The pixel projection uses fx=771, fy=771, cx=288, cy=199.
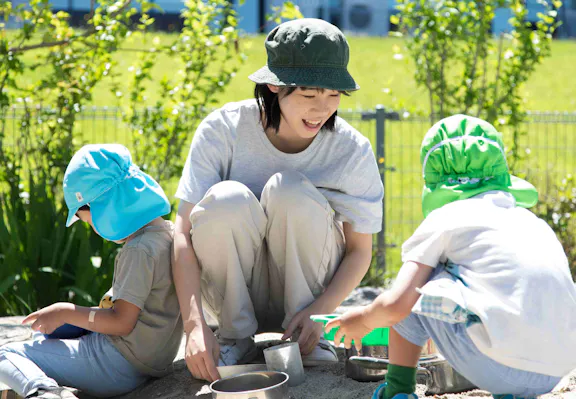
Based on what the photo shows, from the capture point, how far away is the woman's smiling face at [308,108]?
271 centimetres

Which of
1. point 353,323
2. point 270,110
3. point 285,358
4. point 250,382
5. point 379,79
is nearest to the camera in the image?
point 353,323

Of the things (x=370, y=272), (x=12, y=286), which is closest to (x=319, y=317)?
(x=12, y=286)

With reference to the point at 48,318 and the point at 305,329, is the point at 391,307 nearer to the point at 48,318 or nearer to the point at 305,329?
the point at 305,329

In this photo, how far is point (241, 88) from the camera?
13969 millimetres

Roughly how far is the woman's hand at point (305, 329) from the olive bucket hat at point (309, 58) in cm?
80

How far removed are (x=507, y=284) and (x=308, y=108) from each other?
991 millimetres

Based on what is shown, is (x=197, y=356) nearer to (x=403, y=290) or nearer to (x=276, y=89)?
(x=403, y=290)

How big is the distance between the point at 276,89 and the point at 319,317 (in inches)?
Result: 35.9

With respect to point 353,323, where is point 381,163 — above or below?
below

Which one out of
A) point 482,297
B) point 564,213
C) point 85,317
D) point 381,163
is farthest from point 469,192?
point 564,213

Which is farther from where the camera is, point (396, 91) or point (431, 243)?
point (396, 91)

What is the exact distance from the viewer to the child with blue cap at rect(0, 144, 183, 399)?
8.54ft

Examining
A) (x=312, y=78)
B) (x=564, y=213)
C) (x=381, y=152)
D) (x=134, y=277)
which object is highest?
(x=312, y=78)

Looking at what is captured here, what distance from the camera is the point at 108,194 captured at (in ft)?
8.85
